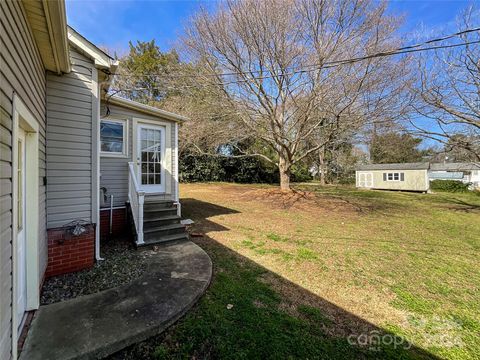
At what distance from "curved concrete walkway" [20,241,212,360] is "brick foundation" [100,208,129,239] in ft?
7.01

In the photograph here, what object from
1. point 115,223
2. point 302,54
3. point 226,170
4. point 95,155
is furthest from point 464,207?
point 95,155

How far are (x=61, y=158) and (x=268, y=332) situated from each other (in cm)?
368

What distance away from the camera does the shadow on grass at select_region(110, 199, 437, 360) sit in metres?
2.18

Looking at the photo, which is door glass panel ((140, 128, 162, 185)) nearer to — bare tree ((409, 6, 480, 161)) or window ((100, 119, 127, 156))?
window ((100, 119, 127, 156))

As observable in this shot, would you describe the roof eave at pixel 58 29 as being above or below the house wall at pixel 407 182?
above

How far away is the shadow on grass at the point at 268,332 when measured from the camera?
7.14ft

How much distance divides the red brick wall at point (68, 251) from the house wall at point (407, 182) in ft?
81.5

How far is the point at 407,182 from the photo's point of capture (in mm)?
21391

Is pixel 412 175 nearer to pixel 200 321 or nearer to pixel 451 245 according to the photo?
pixel 451 245

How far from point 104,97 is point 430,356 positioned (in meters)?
6.37

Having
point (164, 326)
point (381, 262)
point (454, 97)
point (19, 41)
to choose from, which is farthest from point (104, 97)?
point (454, 97)

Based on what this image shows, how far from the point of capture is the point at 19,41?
1997mm

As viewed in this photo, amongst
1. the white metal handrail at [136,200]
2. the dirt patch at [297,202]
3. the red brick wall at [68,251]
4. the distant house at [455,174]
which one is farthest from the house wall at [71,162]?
the distant house at [455,174]

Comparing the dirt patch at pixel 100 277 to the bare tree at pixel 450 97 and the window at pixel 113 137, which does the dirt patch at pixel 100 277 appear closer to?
the window at pixel 113 137
